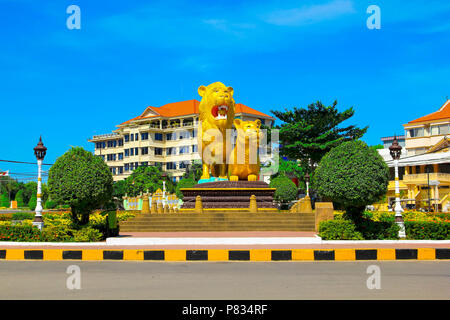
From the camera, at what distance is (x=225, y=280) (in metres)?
7.89

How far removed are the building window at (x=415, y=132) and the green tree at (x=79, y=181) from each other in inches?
2007

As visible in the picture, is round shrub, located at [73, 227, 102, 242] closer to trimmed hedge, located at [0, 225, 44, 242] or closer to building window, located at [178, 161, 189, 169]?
trimmed hedge, located at [0, 225, 44, 242]

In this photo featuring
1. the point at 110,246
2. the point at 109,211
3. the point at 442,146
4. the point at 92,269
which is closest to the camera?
the point at 92,269

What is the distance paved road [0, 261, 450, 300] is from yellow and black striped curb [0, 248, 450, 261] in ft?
1.69

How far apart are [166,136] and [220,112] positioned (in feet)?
160

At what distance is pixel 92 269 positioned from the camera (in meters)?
9.41

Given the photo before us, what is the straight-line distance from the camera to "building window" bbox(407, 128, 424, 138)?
2261 inches

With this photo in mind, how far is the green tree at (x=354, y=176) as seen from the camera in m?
12.2

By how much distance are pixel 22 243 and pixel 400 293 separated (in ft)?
31.6

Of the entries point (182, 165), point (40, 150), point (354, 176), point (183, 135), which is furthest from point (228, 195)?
point (183, 135)

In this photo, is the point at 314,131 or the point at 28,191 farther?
the point at 28,191

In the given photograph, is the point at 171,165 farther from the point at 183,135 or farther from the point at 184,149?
the point at 183,135

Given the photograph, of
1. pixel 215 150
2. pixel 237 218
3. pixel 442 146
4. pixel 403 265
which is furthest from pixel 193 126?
pixel 403 265
